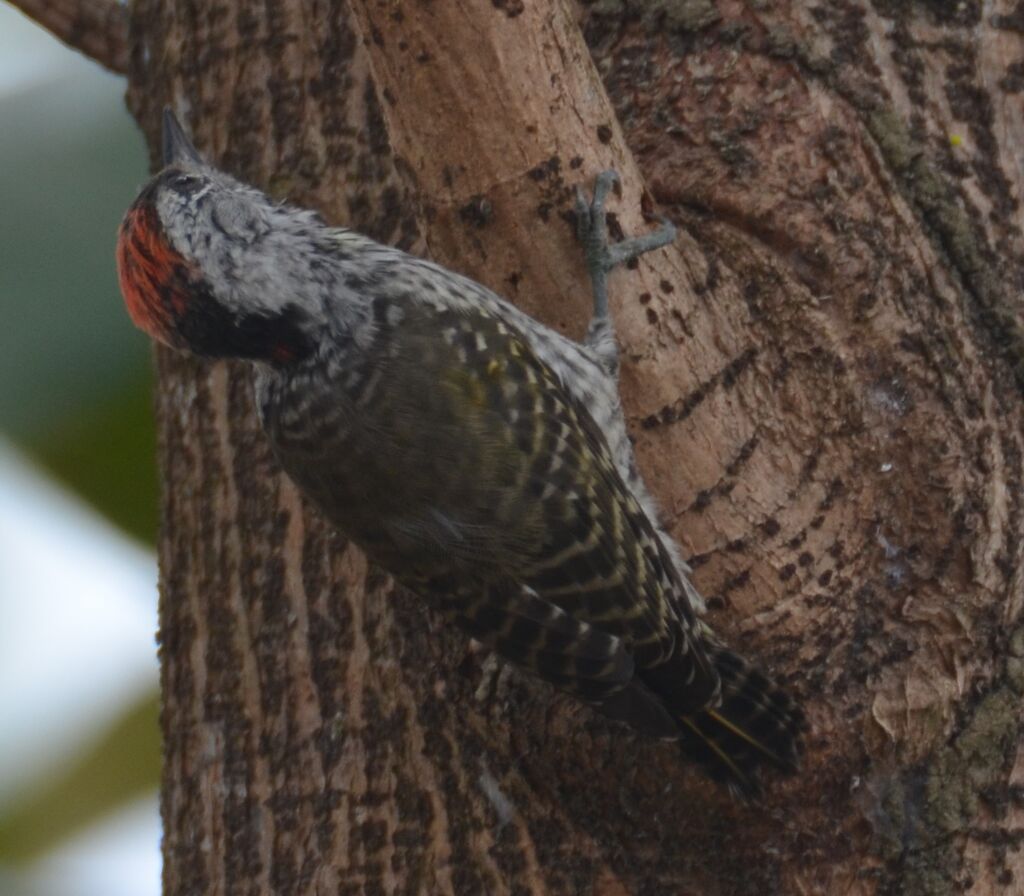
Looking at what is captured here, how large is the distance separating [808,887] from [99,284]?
261 centimetres

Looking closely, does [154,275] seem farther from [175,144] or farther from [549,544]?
[549,544]

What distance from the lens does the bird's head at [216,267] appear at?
2.86m

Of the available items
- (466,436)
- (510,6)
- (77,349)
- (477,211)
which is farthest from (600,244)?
(77,349)

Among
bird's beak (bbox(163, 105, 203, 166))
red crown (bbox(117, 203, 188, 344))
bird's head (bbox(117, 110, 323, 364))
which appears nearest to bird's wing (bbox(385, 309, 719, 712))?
bird's head (bbox(117, 110, 323, 364))

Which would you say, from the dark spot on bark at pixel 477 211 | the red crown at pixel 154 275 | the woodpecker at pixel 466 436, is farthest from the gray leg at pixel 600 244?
the red crown at pixel 154 275

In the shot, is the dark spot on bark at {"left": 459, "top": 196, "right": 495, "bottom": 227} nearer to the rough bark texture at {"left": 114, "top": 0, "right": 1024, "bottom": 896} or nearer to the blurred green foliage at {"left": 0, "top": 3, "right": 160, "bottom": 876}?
the rough bark texture at {"left": 114, "top": 0, "right": 1024, "bottom": 896}

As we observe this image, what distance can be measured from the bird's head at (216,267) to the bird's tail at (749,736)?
112cm

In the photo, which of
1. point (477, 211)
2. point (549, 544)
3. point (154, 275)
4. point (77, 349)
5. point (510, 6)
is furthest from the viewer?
point (77, 349)

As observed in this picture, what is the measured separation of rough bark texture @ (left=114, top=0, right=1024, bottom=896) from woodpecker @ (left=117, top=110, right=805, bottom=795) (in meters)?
0.10

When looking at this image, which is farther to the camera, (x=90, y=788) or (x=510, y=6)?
(x=90, y=788)

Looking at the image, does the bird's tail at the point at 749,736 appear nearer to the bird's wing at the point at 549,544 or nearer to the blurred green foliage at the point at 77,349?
the bird's wing at the point at 549,544

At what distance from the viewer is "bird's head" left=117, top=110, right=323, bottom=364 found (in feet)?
9.39

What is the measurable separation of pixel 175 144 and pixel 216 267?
28 centimetres

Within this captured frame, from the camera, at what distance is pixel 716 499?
2426 mm
